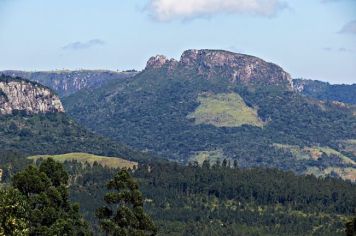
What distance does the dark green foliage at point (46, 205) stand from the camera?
80.2 meters

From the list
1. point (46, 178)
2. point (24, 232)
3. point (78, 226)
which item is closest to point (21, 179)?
point (46, 178)

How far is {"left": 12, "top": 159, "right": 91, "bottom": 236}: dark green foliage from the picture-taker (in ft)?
263

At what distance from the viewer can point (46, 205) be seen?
8225cm

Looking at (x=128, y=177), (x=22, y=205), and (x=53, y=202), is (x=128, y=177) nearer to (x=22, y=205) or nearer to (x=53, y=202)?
(x=53, y=202)

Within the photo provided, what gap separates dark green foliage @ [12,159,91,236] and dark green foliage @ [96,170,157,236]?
3114mm

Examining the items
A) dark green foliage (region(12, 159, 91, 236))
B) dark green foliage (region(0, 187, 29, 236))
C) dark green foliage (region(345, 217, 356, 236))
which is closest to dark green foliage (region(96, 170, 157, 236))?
dark green foliage (region(12, 159, 91, 236))

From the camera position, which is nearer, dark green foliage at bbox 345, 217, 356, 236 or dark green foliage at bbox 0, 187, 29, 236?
dark green foliage at bbox 0, 187, 29, 236

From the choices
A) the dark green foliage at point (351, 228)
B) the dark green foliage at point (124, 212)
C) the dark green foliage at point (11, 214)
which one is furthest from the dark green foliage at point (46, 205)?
the dark green foliage at point (351, 228)

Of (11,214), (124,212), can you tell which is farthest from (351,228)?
(11,214)

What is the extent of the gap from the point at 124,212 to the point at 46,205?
28.3 feet

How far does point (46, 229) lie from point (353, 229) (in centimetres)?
3294

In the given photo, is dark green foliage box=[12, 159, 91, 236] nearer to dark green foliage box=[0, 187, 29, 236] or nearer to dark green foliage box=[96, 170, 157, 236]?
dark green foliage box=[96, 170, 157, 236]

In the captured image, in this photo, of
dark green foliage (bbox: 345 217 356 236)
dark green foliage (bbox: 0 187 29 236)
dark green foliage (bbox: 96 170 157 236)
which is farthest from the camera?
dark green foliage (bbox: 96 170 157 236)

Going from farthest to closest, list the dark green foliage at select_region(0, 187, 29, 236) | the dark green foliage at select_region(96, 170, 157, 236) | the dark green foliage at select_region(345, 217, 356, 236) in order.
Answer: the dark green foliage at select_region(96, 170, 157, 236) → the dark green foliage at select_region(345, 217, 356, 236) → the dark green foliage at select_region(0, 187, 29, 236)
